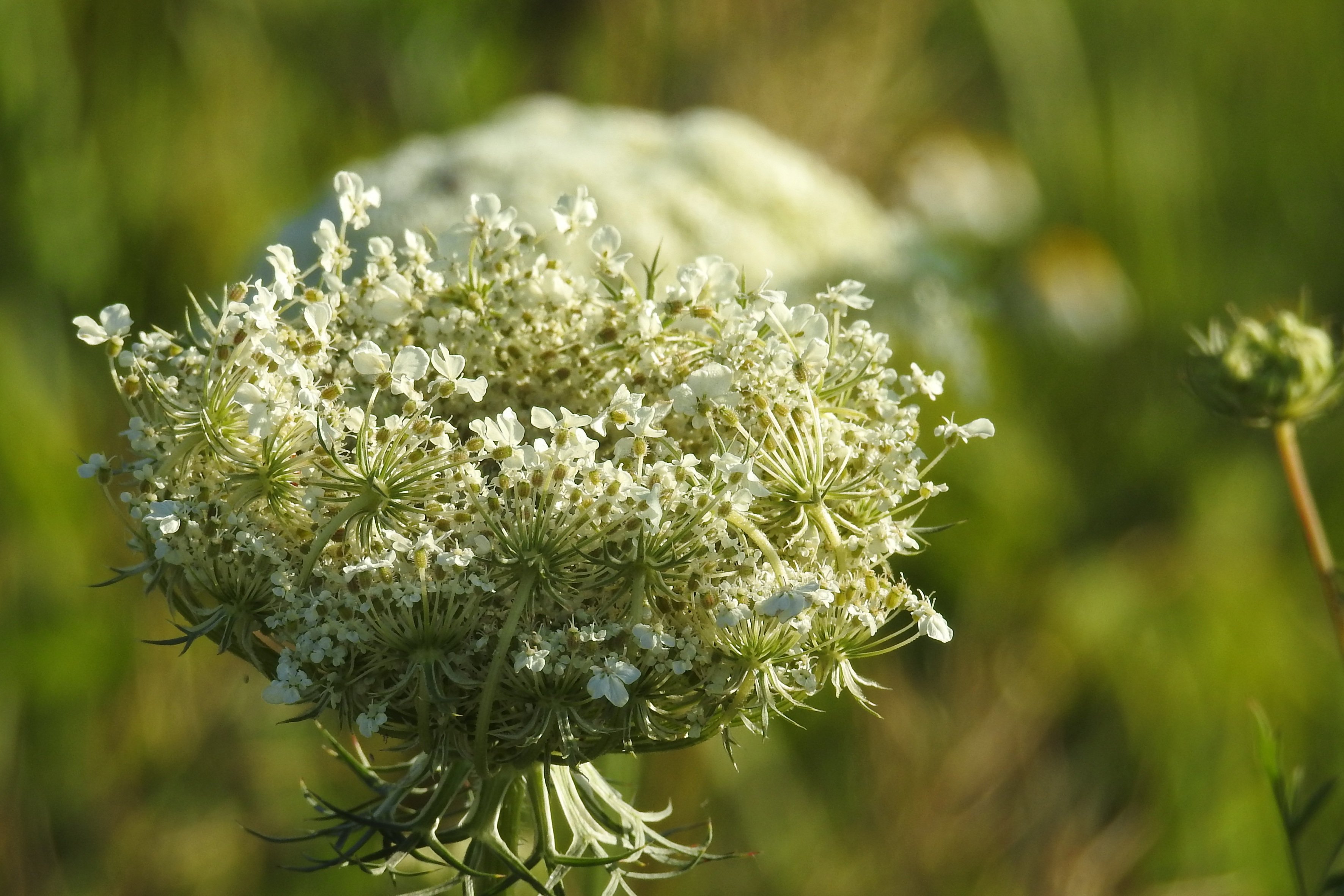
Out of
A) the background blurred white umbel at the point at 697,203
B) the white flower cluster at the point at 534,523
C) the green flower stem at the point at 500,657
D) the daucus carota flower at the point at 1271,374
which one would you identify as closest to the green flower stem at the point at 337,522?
the white flower cluster at the point at 534,523

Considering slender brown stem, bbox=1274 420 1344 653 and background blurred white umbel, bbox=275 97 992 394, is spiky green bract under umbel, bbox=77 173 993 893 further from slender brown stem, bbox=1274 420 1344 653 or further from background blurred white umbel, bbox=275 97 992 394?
background blurred white umbel, bbox=275 97 992 394

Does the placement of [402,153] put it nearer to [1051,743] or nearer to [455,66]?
[455,66]

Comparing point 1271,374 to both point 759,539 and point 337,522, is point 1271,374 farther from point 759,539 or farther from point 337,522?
point 337,522

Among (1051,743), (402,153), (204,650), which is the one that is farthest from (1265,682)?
(204,650)

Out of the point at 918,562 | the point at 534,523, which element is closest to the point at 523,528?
the point at 534,523

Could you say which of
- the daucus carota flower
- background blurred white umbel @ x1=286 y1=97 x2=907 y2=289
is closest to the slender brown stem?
the daucus carota flower

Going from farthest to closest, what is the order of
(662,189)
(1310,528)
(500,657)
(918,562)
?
(918,562)
(662,189)
(1310,528)
(500,657)

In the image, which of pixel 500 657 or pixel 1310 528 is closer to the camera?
pixel 500 657
